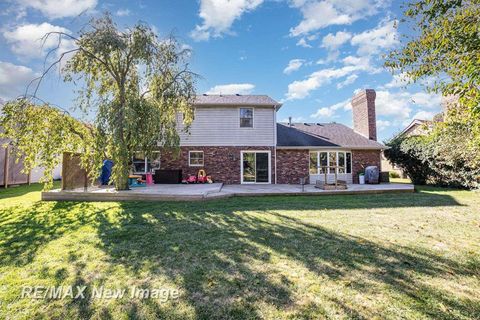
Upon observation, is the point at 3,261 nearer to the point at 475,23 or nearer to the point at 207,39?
the point at 475,23

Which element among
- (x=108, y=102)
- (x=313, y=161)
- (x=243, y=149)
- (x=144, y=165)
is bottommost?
(x=144, y=165)

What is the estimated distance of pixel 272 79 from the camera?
16672mm

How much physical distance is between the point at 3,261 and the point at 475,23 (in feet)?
25.4

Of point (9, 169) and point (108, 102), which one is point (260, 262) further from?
point (9, 169)

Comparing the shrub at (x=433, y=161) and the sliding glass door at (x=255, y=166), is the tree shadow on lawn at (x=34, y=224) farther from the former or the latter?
the shrub at (x=433, y=161)

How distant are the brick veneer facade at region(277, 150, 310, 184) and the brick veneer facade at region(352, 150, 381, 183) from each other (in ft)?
10.2

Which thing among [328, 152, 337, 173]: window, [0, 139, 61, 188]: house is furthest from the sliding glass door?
[0, 139, 61, 188]: house

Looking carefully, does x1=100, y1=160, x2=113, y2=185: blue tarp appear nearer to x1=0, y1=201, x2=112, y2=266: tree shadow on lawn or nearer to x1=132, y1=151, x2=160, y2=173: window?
x1=132, y1=151, x2=160, y2=173: window

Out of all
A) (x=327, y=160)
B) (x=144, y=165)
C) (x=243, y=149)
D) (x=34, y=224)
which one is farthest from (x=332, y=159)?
(x=34, y=224)

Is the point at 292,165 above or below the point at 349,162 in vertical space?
below

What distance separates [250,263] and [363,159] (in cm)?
1381

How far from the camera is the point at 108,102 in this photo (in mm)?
9055

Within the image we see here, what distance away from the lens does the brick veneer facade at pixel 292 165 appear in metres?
14.2

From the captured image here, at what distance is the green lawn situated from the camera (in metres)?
2.36
